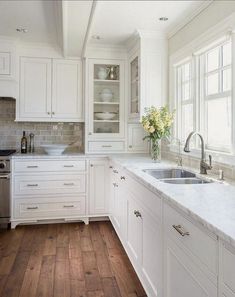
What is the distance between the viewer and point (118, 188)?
3309 millimetres

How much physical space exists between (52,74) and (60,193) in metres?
1.64

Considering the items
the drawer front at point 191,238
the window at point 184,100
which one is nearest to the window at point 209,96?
the window at point 184,100

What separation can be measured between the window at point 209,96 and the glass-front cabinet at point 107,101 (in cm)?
100

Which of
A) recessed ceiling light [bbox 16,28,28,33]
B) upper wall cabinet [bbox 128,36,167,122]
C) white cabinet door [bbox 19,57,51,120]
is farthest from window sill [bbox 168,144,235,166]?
recessed ceiling light [bbox 16,28,28,33]

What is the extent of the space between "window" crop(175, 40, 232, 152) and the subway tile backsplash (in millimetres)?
1753

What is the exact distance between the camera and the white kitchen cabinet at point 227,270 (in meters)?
1.03

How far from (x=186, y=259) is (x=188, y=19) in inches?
97.3

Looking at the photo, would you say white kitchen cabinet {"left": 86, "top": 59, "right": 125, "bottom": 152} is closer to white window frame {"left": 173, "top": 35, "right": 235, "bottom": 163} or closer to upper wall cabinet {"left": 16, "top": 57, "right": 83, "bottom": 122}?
upper wall cabinet {"left": 16, "top": 57, "right": 83, "bottom": 122}

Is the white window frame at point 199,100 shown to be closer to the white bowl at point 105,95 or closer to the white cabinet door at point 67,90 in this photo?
the white bowl at point 105,95

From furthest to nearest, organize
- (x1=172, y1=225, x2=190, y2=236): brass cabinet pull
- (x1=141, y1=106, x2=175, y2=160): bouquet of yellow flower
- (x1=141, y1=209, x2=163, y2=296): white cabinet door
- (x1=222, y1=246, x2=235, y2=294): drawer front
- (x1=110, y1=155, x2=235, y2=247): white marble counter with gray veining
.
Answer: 1. (x1=141, y1=106, x2=175, y2=160): bouquet of yellow flower
2. (x1=141, y1=209, x2=163, y2=296): white cabinet door
3. (x1=172, y1=225, x2=190, y2=236): brass cabinet pull
4. (x1=110, y1=155, x2=235, y2=247): white marble counter with gray veining
5. (x1=222, y1=246, x2=235, y2=294): drawer front

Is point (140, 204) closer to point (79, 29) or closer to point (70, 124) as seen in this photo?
point (79, 29)

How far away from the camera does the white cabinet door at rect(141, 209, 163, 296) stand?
1.88 m

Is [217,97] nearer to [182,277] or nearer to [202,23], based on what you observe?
[202,23]

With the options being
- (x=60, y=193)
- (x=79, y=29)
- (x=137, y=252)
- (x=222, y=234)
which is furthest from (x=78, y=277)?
(x=79, y=29)
